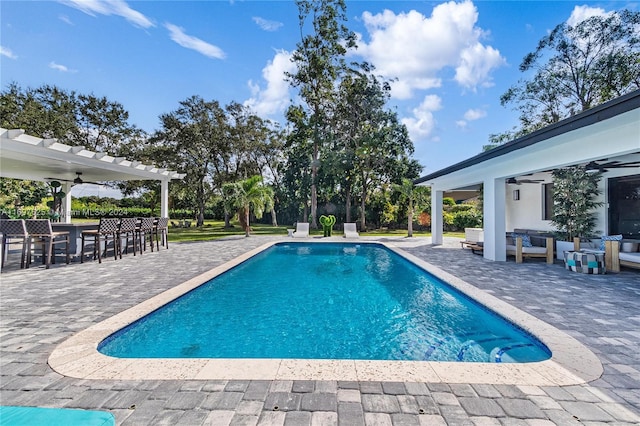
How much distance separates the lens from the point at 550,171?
1134cm

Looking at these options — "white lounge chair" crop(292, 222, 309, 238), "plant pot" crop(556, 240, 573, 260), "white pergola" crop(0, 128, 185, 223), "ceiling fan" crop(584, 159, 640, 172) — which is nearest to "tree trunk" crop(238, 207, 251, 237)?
"white lounge chair" crop(292, 222, 309, 238)

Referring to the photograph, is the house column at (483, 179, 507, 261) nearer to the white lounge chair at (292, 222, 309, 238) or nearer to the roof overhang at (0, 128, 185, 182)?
the white lounge chair at (292, 222, 309, 238)

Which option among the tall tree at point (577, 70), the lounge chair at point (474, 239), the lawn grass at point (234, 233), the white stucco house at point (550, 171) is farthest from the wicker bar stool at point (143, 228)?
the tall tree at point (577, 70)

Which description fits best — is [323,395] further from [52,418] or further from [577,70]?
[577,70]

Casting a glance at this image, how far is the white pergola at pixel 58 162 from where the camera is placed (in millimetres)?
8422

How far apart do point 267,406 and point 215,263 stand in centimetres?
766

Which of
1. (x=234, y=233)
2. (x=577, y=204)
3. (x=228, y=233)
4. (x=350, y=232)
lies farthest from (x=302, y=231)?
(x=577, y=204)

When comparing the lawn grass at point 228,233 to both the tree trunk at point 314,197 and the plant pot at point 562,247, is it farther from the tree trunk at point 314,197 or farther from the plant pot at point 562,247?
the plant pot at point 562,247

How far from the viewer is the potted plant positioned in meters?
10.3

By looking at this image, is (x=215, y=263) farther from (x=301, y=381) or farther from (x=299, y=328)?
(x=301, y=381)

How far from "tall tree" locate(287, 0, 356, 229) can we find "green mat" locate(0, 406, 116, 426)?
23.9 meters

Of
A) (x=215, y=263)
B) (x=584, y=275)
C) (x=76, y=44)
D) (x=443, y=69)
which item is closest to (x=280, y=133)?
(x=443, y=69)

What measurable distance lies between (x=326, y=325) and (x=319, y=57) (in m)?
24.1

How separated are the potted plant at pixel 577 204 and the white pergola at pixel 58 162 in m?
16.4
